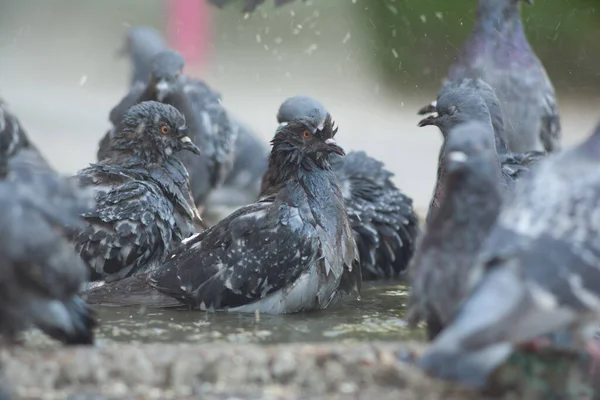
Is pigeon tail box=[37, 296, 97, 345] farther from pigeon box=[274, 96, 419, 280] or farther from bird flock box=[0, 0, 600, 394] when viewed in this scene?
pigeon box=[274, 96, 419, 280]

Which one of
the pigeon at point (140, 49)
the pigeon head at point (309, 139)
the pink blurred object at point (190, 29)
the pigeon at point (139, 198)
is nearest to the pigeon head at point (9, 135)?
the pigeon at point (139, 198)

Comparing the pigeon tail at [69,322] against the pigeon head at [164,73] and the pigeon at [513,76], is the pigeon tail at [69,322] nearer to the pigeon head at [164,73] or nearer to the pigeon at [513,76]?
the pigeon head at [164,73]

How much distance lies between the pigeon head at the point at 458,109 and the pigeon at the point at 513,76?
1319 mm

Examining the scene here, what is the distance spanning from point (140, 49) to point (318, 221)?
16.6ft

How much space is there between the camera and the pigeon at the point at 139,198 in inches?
255

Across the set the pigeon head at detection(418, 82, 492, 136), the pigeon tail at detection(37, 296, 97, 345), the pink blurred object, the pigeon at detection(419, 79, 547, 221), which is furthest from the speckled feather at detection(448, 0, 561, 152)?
the pink blurred object

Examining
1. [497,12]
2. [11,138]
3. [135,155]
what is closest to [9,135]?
[11,138]

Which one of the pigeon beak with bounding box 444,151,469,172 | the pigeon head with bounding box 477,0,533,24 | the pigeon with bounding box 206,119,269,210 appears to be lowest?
the pigeon beak with bounding box 444,151,469,172

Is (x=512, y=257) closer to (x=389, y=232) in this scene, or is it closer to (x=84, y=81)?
(x=389, y=232)

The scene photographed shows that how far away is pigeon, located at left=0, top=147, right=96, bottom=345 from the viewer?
4.14 m

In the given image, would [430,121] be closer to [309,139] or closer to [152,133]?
[309,139]

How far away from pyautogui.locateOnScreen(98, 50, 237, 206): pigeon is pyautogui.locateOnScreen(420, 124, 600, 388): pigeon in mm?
4492

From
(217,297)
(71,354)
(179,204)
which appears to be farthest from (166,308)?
(71,354)

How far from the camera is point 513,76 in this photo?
844 cm
